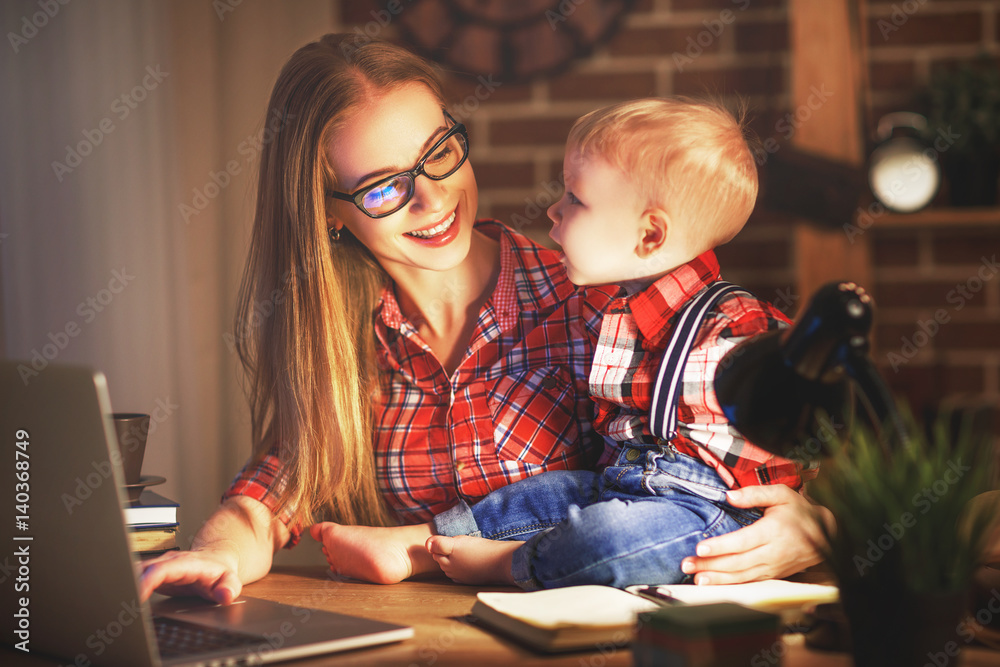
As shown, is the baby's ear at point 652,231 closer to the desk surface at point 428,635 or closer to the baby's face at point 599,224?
the baby's face at point 599,224

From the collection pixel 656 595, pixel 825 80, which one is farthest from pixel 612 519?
pixel 825 80

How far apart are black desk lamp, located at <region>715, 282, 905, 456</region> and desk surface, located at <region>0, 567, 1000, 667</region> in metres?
0.18

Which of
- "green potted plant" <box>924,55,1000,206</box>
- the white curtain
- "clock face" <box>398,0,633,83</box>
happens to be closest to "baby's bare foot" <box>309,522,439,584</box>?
the white curtain

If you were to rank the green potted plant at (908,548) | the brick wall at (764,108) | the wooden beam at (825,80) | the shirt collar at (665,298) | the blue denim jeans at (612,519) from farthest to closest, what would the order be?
the brick wall at (764,108) < the wooden beam at (825,80) < the shirt collar at (665,298) < the blue denim jeans at (612,519) < the green potted plant at (908,548)

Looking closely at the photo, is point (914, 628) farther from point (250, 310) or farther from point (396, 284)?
point (250, 310)

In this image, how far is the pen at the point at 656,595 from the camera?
784mm

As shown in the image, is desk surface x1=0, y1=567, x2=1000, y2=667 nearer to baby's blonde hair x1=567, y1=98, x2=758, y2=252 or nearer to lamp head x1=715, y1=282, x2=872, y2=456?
lamp head x1=715, y1=282, x2=872, y2=456

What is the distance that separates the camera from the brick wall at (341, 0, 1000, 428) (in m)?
1.89

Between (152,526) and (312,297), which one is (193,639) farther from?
(312,297)

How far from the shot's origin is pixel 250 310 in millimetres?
1163

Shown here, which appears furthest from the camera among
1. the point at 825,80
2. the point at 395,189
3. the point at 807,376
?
the point at 825,80

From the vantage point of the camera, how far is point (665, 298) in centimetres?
97

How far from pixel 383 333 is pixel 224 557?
351 mm

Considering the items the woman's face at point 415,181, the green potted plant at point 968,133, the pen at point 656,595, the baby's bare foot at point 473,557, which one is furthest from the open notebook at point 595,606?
the green potted plant at point 968,133
